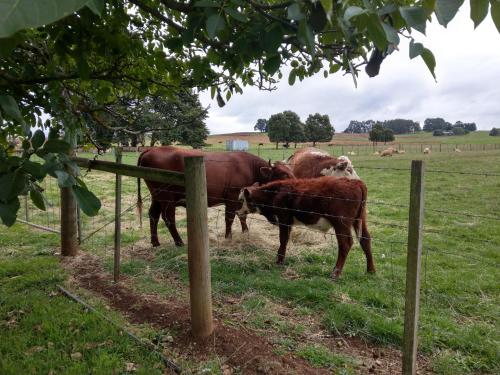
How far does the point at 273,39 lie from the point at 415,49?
550 mm

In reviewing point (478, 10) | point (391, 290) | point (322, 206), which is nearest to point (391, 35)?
point (478, 10)

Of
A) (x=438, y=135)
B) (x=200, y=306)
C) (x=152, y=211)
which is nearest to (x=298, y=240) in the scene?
(x=152, y=211)

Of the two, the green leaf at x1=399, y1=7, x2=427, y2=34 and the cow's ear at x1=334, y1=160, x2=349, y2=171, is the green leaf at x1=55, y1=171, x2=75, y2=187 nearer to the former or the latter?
the green leaf at x1=399, y1=7, x2=427, y2=34

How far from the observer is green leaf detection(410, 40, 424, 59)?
90cm

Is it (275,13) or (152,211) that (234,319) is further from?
(152,211)

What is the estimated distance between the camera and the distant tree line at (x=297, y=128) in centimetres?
6438

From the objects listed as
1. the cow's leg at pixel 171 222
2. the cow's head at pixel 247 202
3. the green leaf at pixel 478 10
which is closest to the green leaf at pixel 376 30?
the green leaf at pixel 478 10

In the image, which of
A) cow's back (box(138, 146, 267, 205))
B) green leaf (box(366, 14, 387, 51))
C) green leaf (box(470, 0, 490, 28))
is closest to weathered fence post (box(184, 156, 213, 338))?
green leaf (box(366, 14, 387, 51))

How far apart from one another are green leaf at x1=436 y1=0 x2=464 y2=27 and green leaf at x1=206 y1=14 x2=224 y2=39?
2.01ft

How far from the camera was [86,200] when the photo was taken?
1269mm

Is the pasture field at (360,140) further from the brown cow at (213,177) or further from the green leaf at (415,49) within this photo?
the green leaf at (415,49)

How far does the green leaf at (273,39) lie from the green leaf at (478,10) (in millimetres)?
622

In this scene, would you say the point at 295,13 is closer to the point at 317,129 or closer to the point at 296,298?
the point at 296,298

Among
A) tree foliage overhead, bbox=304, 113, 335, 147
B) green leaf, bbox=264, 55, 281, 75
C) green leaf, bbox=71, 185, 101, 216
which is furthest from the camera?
tree foliage overhead, bbox=304, 113, 335, 147
